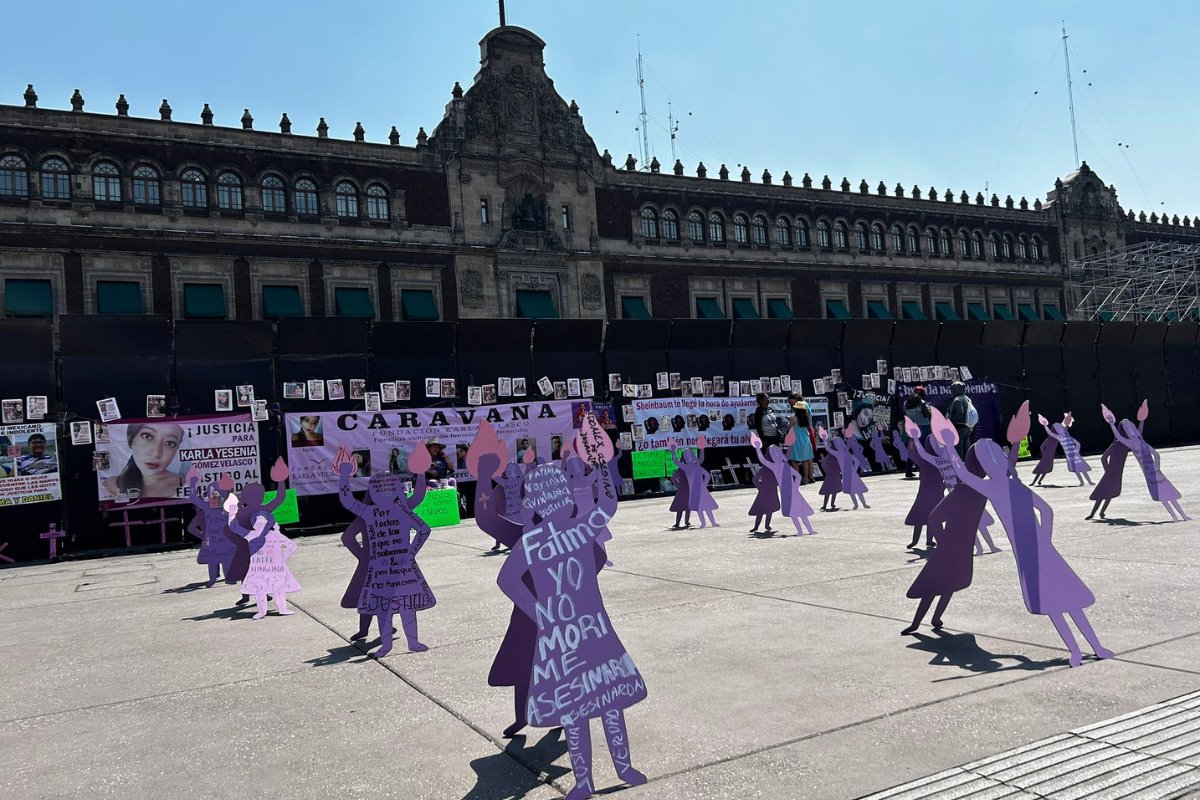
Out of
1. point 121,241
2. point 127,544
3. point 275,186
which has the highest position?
point 275,186

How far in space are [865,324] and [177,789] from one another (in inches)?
897

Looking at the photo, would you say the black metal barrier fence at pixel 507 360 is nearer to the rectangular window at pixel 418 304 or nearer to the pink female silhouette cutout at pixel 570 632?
the pink female silhouette cutout at pixel 570 632

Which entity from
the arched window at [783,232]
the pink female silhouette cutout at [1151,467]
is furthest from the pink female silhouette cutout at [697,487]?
the arched window at [783,232]

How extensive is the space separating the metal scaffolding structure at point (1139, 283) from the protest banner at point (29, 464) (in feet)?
167

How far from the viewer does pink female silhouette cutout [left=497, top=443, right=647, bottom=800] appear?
137 inches

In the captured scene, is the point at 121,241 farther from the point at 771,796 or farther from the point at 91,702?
the point at 771,796

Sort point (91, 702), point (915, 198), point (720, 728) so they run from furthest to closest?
point (915, 198) < point (91, 702) < point (720, 728)

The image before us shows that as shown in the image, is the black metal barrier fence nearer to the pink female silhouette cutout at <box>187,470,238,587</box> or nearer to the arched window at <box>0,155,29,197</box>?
the pink female silhouette cutout at <box>187,470,238,587</box>

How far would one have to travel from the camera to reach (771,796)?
10.7 feet

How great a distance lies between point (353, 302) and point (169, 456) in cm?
1897

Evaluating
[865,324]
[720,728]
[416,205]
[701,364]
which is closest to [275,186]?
[416,205]

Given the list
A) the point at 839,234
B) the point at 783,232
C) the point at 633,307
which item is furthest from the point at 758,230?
the point at 633,307

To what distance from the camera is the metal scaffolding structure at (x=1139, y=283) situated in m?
49.2

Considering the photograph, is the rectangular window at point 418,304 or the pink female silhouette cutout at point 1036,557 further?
the rectangular window at point 418,304
